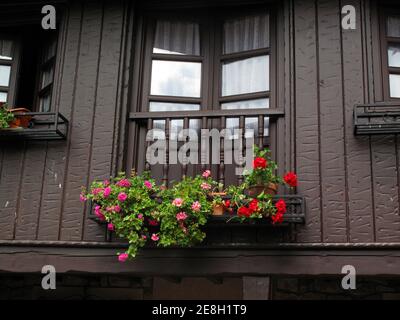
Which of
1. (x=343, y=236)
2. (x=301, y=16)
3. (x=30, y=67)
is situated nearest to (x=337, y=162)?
(x=343, y=236)

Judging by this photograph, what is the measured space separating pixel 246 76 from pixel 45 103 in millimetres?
2013

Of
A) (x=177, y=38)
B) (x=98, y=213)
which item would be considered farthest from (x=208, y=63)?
(x=98, y=213)

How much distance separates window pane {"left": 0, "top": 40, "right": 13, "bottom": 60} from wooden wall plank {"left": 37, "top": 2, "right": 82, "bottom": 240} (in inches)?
31.0

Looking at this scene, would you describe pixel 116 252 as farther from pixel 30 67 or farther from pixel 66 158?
pixel 30 67

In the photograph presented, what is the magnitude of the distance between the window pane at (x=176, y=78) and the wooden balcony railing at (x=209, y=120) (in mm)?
418

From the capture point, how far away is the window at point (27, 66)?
6.59 m

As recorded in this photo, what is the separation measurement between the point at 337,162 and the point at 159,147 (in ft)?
5.03

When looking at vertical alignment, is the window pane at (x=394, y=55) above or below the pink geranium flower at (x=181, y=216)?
above

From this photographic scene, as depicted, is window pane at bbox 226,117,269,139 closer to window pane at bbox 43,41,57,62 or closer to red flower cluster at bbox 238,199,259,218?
red flower cluster at bbox 238,199,259,218

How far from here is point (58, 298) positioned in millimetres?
6160

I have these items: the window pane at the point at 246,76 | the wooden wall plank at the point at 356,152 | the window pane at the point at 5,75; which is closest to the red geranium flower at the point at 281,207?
the wooden wall plank at the point at 356,152

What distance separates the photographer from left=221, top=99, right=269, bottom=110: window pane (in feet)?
19.6

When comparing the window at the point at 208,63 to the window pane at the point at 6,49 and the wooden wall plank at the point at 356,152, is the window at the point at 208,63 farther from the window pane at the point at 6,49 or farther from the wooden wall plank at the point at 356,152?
the window pane at the point at 6,49

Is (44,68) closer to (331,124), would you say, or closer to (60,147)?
(60,147)
